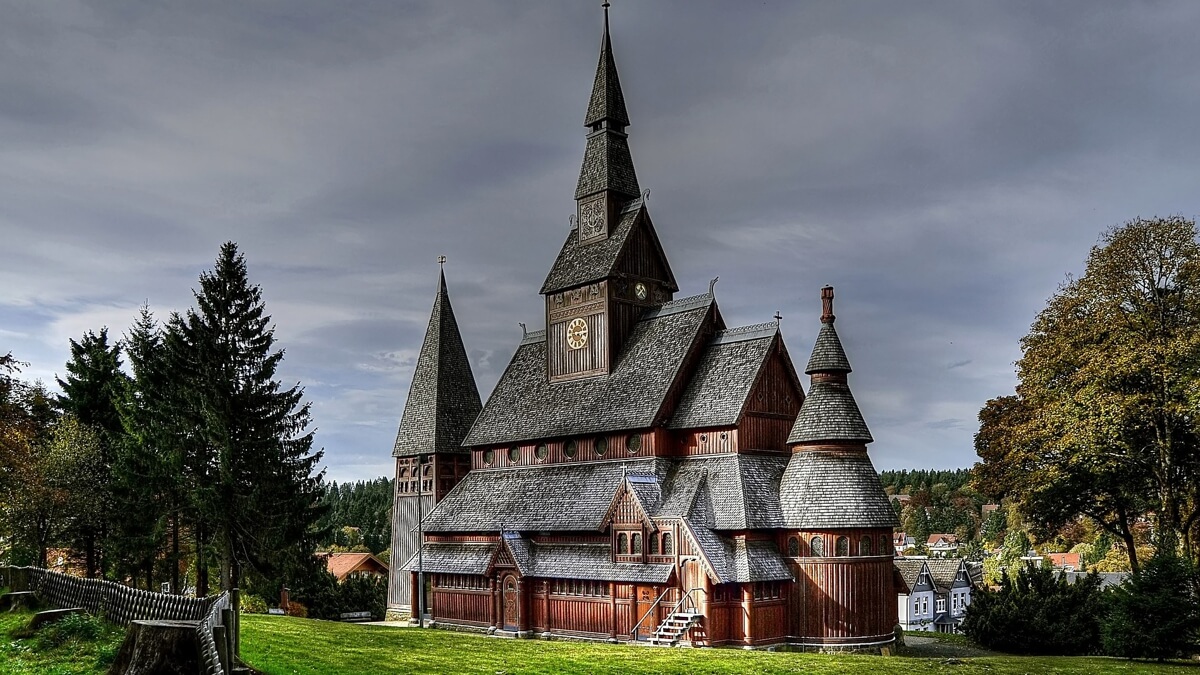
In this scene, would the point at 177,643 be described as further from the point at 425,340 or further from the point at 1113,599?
the point at 425,340

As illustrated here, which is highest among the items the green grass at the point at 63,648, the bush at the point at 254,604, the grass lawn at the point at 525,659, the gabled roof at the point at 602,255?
the gabled roof at the point at 602,255

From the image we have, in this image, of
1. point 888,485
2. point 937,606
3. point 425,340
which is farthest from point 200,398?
point 888,485

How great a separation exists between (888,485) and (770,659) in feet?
591

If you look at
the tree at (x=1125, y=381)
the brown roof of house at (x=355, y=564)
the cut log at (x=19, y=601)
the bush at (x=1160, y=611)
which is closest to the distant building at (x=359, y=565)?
the brown roof of house at (x=355, y=564)

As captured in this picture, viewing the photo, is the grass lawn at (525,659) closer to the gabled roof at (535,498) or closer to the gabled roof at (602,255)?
the gabled roof at (535,498)

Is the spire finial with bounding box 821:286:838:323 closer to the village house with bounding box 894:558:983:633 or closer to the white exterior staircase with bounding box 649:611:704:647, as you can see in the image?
the white exterior staircase with bounding box 649:611:704:647

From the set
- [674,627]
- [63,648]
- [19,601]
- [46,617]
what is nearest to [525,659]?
[674,627]

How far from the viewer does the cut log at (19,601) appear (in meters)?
25.5

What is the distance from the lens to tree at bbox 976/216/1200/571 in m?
35.6

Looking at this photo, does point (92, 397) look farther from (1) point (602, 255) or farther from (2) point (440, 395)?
(1) point (602, 255)

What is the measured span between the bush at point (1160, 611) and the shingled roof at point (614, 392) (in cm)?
1711

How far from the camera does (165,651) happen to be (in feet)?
48.6

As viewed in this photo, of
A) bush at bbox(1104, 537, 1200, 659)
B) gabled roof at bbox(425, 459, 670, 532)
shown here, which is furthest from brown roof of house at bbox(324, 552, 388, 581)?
bush at bbox(1104, 537, 1200, 659)

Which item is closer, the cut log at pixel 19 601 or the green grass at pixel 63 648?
the green grass at pixel 63 648
